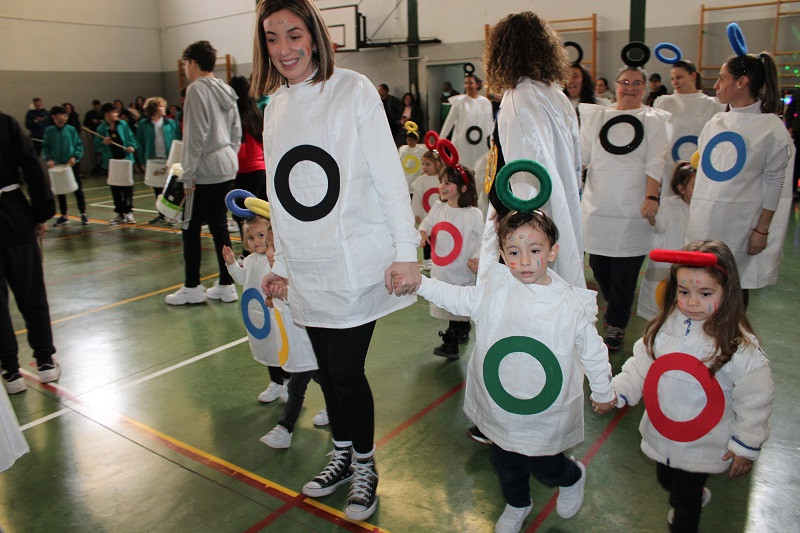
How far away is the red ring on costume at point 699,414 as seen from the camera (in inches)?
74.6

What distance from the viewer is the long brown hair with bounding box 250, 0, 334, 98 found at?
1.98 metres

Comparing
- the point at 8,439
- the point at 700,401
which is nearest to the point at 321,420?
the point at 8,439

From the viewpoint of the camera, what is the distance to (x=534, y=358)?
194cm

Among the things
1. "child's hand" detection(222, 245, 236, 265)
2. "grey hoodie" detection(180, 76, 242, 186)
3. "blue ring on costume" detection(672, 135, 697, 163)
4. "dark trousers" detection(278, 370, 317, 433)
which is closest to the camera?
"dark trousers" detection(278, 370, 317, 433)

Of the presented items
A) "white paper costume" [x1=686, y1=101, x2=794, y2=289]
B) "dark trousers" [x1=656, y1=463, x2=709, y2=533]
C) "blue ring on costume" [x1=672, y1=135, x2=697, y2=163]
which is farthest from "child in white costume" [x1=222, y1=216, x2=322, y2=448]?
"blue ring on costume" [x1=672, y1=135, x2=697, y2=163]

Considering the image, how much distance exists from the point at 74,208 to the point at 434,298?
10.2 meters

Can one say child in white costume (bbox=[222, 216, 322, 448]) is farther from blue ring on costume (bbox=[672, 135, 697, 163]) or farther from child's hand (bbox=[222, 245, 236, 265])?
blue ring on costume (bbox=[672, 135, 697, 163])

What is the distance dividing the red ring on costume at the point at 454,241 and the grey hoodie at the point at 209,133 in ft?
6.66

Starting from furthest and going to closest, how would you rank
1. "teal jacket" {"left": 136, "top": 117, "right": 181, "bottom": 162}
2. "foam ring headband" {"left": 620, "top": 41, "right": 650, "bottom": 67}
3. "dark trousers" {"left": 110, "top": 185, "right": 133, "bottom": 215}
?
"dark trousers" {"left": 110, "top": 185, "right": 133, "bottom": 215} < "teal jacket" {"left": 136, "top": 117, "right": 181, "bottom": 162} < "foam ring headband" {"left": 620, "top": 41, "right": 650, "bottom": 67}

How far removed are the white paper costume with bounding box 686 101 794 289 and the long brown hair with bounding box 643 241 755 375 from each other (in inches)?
57.0

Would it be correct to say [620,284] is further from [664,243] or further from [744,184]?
[744,184]

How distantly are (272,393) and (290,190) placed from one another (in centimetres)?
170

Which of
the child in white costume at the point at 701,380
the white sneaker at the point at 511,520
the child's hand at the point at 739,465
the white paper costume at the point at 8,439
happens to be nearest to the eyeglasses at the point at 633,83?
the child in white costume at the point at 701,380

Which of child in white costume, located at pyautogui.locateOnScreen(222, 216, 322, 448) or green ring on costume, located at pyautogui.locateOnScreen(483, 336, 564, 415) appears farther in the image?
child in white costume, located at pyautogui.locateOnScreen(222, 216, 322, 448)
